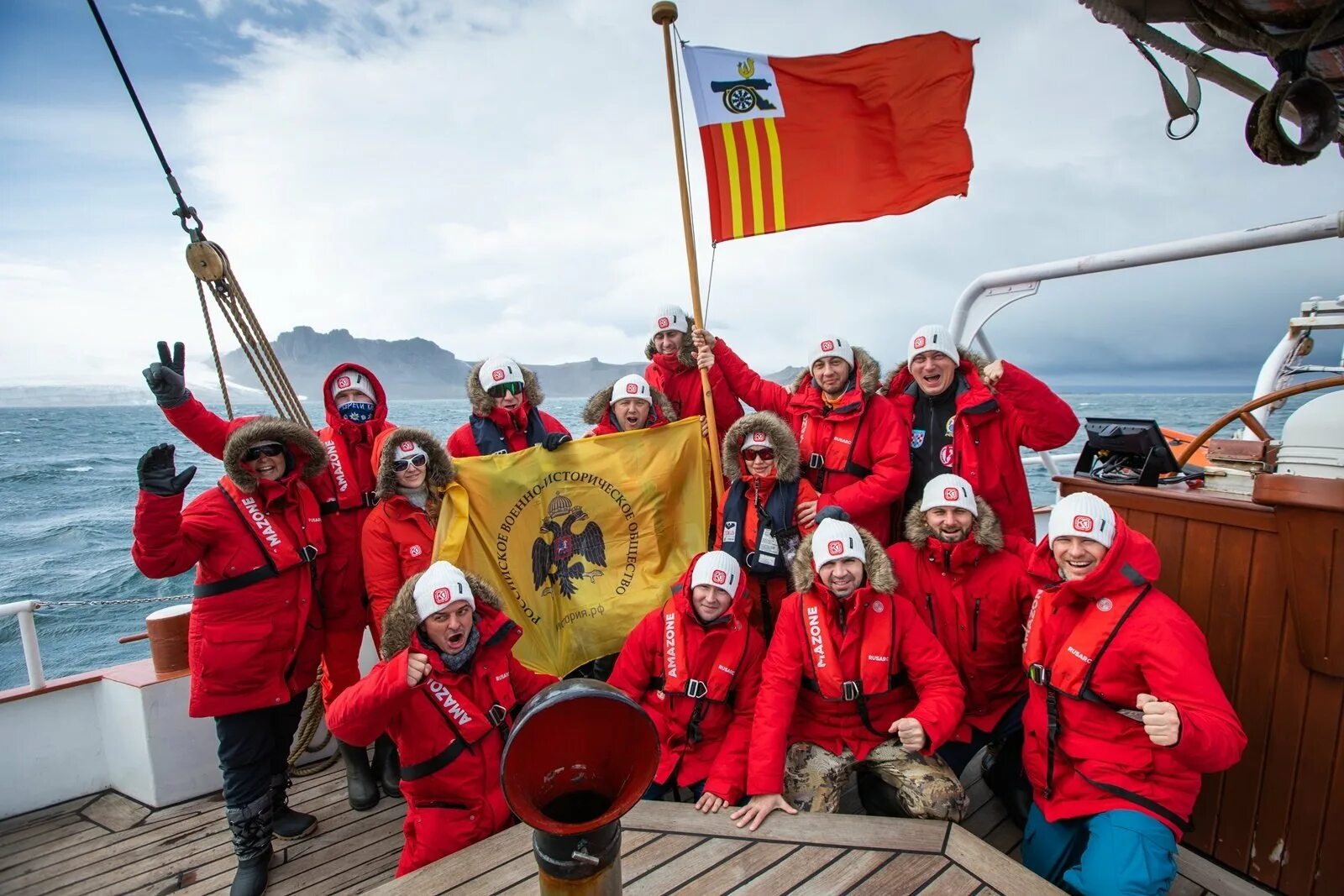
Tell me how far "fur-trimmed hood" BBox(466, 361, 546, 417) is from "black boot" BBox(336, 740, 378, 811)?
2.17 m

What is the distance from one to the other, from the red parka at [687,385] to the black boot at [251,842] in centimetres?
342

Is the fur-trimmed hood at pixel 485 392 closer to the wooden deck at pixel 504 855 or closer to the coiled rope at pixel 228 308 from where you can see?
the coiled rope at pixel 228 308

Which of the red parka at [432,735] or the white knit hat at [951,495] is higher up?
the white knit hat at [951,495]

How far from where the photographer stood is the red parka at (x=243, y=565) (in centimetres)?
317

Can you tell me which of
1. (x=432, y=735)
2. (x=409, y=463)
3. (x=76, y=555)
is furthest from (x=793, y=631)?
(x=76, y=555)

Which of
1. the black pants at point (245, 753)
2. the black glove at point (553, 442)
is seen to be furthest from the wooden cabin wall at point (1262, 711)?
the black pants at point (245, 753)

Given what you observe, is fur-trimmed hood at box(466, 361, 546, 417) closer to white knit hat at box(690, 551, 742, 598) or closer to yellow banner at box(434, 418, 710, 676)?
yellow banner at box(434, 418, 710, 676)

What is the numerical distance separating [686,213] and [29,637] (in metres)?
4.62

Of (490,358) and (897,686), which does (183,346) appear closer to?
(490,358)

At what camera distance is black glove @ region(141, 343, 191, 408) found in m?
3.54

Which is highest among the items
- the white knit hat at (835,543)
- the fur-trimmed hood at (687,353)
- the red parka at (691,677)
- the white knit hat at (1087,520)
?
the fur-trimmed hood at (687,353)

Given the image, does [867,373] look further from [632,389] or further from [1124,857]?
[1124,857]

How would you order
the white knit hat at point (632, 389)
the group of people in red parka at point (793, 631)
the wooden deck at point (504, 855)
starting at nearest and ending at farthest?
1. the wooden deck at point (504, 855)
2. the group of people in red parka at point (793, 631)
3. the white knit hat at point (632, 389)

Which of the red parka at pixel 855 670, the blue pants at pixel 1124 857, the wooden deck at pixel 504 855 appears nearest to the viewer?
the wooden deck at pixel 504 855
